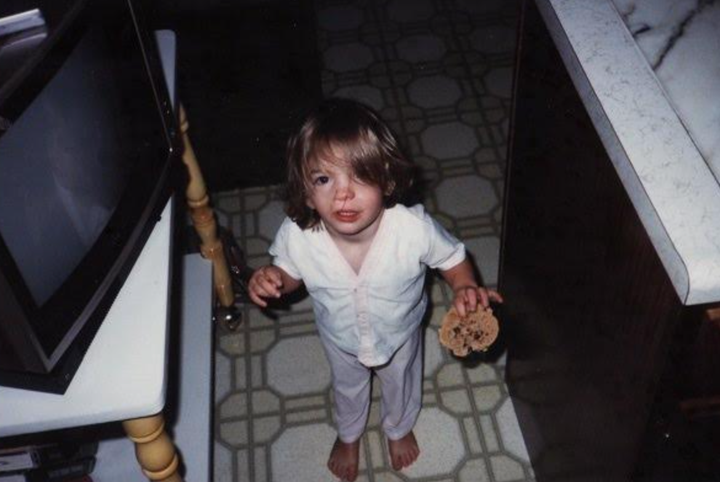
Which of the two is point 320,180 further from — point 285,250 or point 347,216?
point 285,250

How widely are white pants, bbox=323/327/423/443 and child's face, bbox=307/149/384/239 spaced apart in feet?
1.18

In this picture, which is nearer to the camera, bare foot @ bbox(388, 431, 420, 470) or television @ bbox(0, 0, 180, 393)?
television @ bbox(0, 0, 180, 393)

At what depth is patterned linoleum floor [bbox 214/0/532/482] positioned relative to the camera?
Answer: 175 centimetres

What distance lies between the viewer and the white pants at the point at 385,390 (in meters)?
1.49

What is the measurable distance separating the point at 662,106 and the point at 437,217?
1.34 m

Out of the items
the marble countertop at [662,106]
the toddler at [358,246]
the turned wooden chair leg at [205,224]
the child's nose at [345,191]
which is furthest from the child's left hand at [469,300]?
the turned wooden chair leg at [205,224]

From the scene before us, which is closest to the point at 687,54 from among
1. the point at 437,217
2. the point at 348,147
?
the point at 348,147

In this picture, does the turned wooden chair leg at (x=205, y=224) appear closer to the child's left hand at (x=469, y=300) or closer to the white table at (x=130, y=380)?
the white table at (x=130, y=380)

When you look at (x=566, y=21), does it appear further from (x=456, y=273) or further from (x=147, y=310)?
(x=147, y=310)

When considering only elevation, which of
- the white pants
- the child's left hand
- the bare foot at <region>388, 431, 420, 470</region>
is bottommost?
the bare foot at <region>388, 431, 420, 470</region>

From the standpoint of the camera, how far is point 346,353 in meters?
1.47

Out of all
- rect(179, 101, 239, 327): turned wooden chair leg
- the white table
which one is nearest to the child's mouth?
the white table

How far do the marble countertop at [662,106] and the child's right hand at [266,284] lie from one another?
582 millimetres

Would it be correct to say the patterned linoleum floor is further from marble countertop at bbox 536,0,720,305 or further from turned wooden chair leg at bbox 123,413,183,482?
marble countertop at bbox 536,0,720,305
